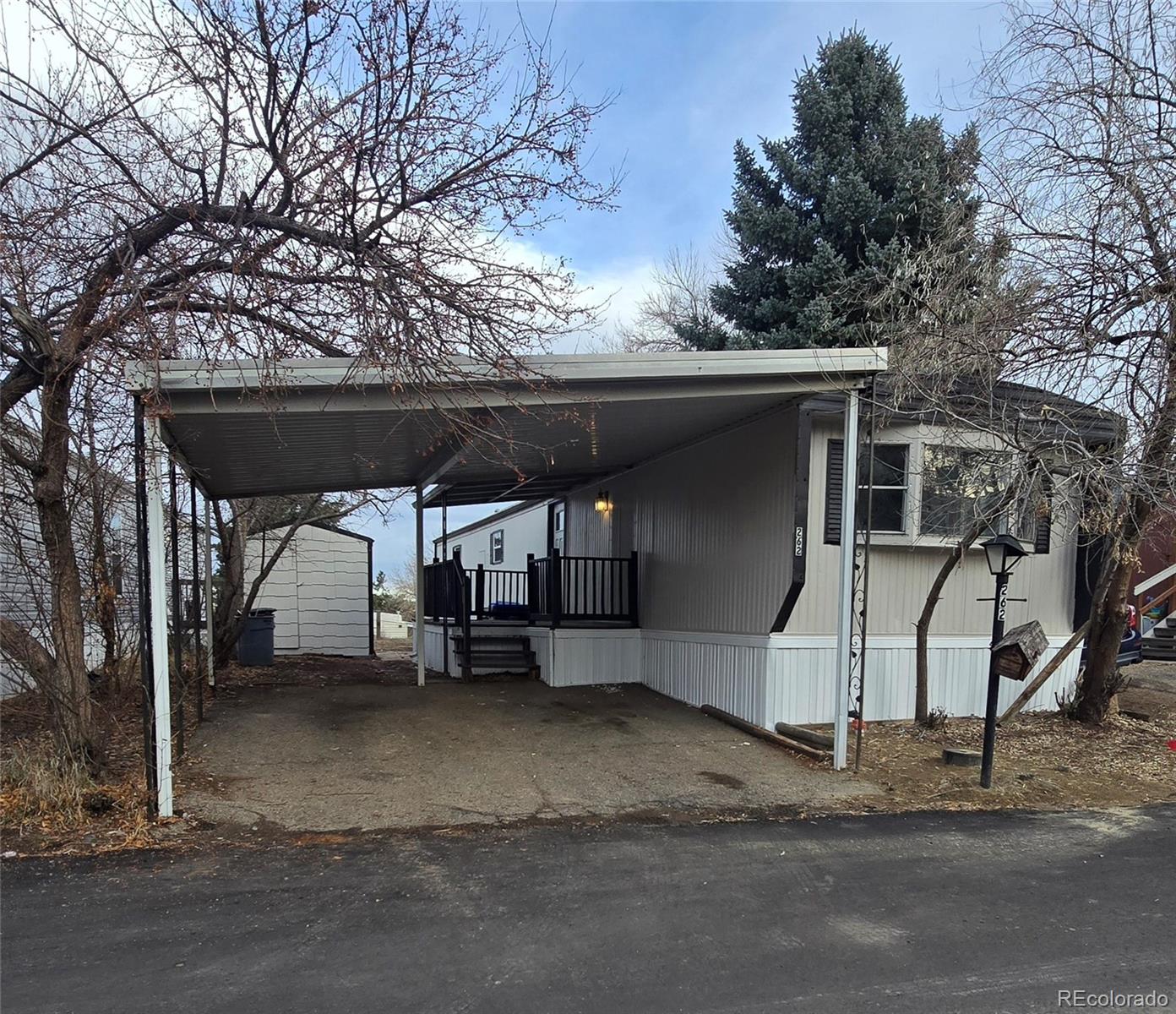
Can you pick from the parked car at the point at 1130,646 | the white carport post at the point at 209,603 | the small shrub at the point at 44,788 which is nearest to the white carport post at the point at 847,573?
the parked car at the point at 1130,646

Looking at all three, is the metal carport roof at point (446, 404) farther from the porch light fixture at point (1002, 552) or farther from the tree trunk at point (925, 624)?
the tree trunk at point (925, 624)

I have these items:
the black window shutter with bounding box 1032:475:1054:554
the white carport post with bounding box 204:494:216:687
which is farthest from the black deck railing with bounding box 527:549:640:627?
the black window shutter with bounding box 1032:475:1054:554

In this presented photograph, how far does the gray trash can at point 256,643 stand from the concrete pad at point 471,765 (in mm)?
5046

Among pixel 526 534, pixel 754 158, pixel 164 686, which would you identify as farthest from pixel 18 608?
pixel 754 158

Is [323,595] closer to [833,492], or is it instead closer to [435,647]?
[435,647]

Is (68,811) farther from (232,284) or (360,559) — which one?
(360,559)

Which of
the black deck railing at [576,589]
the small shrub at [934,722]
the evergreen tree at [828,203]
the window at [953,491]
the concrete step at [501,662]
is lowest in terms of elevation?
the concrete step at [501,662]

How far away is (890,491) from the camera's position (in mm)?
7832

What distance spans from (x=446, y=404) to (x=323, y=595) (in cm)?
1202

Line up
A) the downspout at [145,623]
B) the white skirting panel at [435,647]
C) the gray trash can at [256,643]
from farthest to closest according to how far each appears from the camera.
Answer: the white skirting panel at [435,647] → the gray trash can at [256,643] → the downspout at [145,623]

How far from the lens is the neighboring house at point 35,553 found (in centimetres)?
531

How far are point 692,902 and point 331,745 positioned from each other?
4108 millimetres

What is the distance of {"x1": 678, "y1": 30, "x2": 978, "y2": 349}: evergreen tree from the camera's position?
12.8 metres

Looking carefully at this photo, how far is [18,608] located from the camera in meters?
5.47
